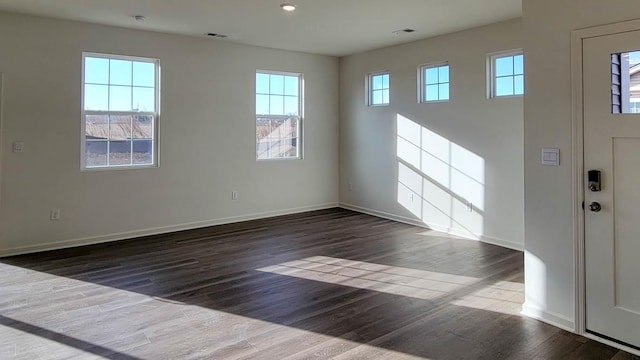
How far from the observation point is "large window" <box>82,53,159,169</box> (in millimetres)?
5426

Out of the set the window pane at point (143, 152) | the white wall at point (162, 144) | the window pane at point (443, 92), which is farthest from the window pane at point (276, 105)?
the window pane at point (443, 92)

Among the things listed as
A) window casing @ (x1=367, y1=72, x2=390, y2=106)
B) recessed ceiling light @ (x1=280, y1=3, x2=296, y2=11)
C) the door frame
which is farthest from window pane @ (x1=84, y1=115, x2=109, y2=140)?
the door frame

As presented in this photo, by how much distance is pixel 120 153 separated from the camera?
5.68m

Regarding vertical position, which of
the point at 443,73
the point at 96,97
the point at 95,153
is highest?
the point at 443,73

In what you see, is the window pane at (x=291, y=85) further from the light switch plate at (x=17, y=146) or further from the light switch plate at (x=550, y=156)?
the light switch plate at (x=550, y=156)

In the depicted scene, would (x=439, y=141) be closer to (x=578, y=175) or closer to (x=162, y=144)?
(x=578, y=175)

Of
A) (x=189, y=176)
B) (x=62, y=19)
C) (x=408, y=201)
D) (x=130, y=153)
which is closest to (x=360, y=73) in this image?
(x=408, y=201)

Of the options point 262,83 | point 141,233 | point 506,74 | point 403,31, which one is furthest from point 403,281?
point 262,83

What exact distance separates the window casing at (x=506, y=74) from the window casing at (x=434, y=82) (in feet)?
2.24

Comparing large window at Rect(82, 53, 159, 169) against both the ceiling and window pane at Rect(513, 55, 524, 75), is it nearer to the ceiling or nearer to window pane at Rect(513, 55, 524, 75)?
the ceiling

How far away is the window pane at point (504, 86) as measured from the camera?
17.1 feet

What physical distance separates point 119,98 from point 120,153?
71 centimetres

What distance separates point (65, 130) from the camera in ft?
17.1

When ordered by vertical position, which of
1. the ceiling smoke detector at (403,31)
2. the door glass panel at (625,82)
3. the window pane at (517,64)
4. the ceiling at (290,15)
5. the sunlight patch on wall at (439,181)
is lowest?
the sunlight patch on wall at (439,181)
